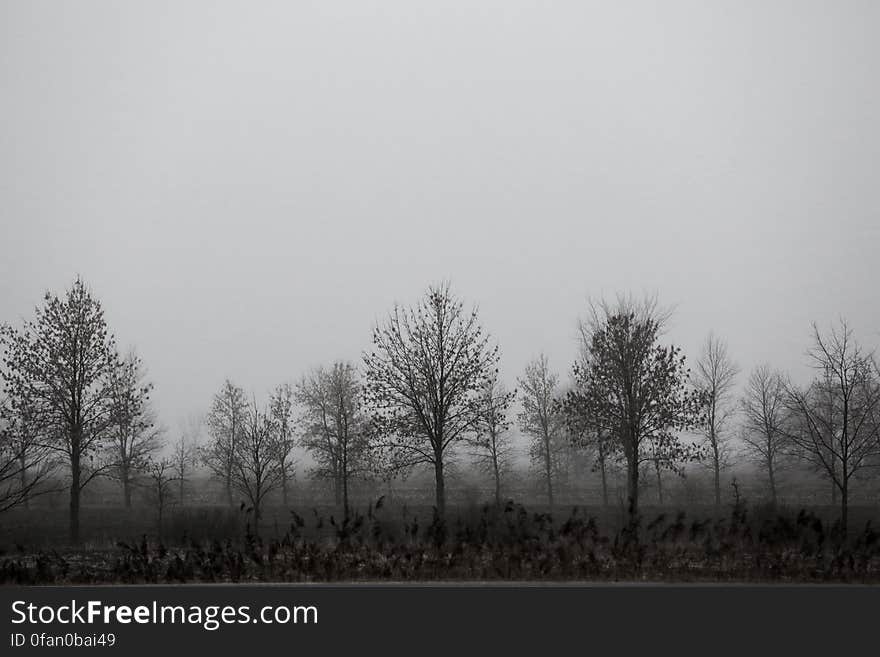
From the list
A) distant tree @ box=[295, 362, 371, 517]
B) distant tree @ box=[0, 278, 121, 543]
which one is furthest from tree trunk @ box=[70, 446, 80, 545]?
distant tree @ box=[295, 362, 371, 517]

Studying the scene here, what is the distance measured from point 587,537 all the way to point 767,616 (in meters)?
6.24

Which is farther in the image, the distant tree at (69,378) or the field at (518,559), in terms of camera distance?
the distant tree at (69,378)

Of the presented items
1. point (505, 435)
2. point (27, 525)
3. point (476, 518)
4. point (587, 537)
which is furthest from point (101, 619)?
point (505, 435)

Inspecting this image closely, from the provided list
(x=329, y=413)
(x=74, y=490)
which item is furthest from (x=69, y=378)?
(x=329, y=413)

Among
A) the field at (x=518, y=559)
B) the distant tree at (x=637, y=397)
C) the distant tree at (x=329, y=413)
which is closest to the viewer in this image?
the field at (x=518, y=559)

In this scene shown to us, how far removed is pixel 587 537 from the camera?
13.0 m

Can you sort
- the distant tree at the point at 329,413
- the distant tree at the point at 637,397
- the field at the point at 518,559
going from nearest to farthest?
the field at the point at 518,559
the distant tree at the point at 637,397
the distant tree at the point at 329,413

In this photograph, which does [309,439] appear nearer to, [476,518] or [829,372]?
[476,518]

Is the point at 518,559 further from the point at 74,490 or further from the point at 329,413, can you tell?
the point at 329,413

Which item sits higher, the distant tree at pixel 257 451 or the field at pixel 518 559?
the distant tree at pixel 257 451

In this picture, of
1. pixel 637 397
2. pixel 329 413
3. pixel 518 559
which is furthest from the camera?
pixel 329 413

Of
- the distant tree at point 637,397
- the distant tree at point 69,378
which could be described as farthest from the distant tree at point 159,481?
the distant tree at point 637,397

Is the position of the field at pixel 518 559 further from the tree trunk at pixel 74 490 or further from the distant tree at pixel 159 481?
the tree trunk at pixel 74 490

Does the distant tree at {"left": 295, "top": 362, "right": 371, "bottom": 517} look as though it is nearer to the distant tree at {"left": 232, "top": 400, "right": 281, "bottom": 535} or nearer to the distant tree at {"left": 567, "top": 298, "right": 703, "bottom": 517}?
the distant tree at {"left": 232, "top": 400, "right": 281, "bottom": 535}
